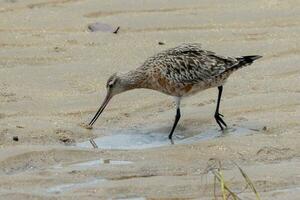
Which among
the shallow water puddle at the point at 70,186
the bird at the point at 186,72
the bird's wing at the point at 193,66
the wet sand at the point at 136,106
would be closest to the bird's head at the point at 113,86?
the bird at the point at 186,72

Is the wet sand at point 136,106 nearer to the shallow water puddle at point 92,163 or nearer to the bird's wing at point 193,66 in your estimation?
the shallow water puddle at point 92,163

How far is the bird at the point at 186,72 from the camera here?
10211mm

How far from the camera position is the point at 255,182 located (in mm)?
8164

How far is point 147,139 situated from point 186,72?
853 mm

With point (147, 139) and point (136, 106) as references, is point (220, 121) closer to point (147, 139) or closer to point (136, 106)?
point (147, 139)

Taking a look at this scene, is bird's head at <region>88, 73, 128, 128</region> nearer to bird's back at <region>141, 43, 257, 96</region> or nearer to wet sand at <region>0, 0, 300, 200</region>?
wet sand at <region>0, 0, 300, 200</region>

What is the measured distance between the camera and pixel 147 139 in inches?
385

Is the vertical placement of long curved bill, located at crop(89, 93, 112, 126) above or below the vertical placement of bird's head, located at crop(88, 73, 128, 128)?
below

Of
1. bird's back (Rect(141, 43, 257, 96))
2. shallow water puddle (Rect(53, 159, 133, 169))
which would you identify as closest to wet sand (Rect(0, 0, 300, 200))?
shallow water puddle (Rect(53, 159, 133, 169))

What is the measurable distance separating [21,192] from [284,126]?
277 cm

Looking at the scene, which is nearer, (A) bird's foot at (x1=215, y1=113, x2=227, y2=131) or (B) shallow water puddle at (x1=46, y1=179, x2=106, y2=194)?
(B) shallow water puddle at (x1=46, y1=179, x2=106, y2=194)

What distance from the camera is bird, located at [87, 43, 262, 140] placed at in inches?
402

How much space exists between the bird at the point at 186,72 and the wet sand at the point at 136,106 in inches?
9.0

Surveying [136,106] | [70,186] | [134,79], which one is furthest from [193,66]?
[70,186]
